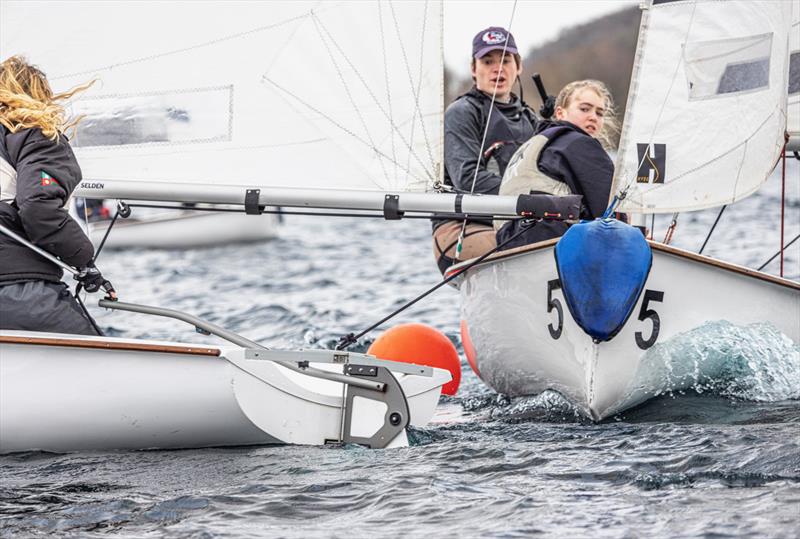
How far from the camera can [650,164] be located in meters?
4.85

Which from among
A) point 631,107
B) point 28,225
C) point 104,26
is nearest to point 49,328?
point 28,225

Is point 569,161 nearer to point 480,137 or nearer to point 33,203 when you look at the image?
point 480,137

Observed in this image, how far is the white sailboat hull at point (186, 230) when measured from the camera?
649 inches

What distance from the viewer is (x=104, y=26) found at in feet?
17.0

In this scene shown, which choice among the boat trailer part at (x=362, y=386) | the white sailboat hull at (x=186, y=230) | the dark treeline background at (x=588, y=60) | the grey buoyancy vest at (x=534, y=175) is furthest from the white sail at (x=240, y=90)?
the dark treeline background at (x=588, y=60)

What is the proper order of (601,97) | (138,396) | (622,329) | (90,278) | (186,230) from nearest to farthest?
1. (138,396)
2. (90,278)
3. (622,329)
4. (601,97)
5. (186,230)

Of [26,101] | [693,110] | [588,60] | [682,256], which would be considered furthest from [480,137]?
[588,60]

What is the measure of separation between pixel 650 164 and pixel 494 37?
4.86 ft

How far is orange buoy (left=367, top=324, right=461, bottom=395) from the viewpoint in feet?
19.8

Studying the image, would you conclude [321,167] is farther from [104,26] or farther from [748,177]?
[748,177]

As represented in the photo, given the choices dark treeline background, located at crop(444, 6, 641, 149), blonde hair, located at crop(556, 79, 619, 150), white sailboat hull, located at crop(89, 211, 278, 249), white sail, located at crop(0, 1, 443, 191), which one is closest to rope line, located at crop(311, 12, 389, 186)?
white sail, located at crop(0, 1, 443, 191)

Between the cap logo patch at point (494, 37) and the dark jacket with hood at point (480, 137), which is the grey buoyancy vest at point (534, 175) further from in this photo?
the cap logo patch at point (494, 37)

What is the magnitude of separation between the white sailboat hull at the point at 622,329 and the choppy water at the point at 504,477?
81mm

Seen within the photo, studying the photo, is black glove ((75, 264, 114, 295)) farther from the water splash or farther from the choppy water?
the water splash
